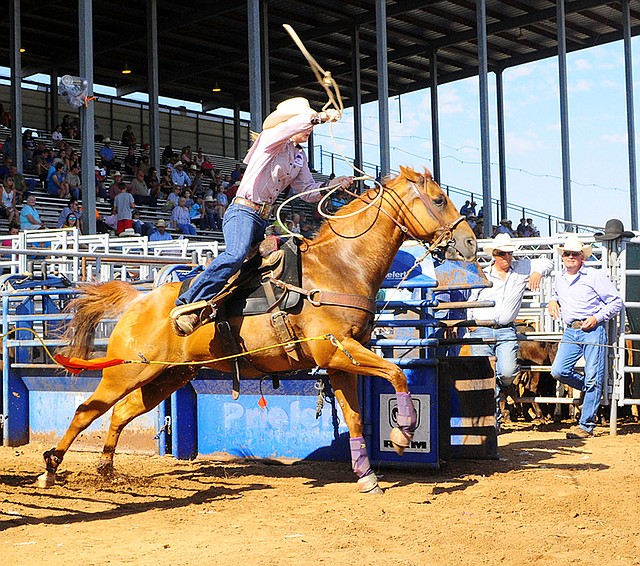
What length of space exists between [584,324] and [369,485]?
158 inches

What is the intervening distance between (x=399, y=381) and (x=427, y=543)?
1.70 meters

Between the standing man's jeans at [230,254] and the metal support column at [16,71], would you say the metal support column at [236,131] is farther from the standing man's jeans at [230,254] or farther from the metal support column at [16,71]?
the standing man's jeans at [230,254]

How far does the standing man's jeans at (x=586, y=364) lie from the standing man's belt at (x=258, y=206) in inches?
170

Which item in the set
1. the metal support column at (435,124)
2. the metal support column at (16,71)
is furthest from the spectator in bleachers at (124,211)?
the metal support column at (435,124)

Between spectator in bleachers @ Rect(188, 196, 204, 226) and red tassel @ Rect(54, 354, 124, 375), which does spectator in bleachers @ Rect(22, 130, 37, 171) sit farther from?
red tassel @ Rect(54, 354, 124, 375)

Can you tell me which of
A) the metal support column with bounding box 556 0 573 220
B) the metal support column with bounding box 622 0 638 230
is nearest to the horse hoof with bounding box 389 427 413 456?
the metal support column with bounding box 556 0 573 220

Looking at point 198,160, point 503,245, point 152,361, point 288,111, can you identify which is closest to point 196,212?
point 198,160

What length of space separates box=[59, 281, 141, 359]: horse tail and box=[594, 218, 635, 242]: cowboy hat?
17.9 ft

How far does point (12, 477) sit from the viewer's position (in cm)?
815

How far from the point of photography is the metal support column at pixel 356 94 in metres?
33.8

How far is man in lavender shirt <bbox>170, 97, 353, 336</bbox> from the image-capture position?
710 centimetres

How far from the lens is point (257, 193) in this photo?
24.0ft

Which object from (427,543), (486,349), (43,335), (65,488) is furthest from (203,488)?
(486,349)

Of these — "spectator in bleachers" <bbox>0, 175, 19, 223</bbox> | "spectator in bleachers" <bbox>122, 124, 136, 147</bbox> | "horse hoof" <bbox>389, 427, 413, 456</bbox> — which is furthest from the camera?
"spectator in bleachers" <bbox>122, 124, 136, 147</bbox>
